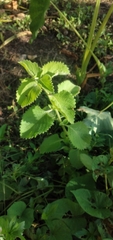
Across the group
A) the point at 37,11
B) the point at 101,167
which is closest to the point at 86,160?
the point at 101,167

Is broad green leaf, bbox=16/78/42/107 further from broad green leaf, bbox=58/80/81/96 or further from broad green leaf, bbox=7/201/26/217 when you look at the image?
broad green leaf, bbox=7/201/26/217

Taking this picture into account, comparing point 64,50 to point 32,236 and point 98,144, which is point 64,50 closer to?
point 98,144

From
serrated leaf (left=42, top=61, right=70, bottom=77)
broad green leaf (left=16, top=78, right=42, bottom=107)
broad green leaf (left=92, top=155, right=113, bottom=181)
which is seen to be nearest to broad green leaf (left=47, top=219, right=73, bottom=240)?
broad green leaf (left=92, top=155, right=113, bottom=181)

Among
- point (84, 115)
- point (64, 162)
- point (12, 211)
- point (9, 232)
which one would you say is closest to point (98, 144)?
point (64, 162)

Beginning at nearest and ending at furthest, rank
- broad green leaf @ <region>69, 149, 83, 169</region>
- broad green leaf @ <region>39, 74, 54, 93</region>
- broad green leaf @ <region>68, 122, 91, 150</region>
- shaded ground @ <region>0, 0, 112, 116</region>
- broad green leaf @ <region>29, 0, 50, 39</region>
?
broad green leaf @ <region>39, 74, 54, 93</region> → broad green leaf @ <region>68, 122, 91, 150</region> → broad green leaf @ <region>69, 149, 83, 169</region> → broad green leaf @ <region>29, 0, 50, 39</region> → shaded ground @ <region>0, 0, 112, 116</region>

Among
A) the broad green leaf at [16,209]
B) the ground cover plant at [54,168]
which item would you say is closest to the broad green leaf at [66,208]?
the ground cover plant at [54,168]

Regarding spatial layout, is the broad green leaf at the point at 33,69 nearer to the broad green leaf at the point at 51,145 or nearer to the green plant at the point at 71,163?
the green plant at the point at 71,163
